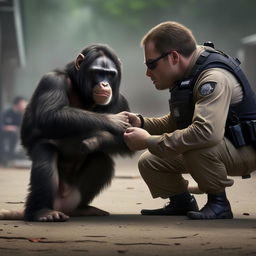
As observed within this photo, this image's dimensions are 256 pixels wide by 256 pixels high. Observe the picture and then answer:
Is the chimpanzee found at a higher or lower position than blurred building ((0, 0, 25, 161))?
lower

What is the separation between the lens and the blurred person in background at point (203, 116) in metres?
3.99

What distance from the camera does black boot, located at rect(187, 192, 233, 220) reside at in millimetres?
4137

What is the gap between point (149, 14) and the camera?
84.1 ft

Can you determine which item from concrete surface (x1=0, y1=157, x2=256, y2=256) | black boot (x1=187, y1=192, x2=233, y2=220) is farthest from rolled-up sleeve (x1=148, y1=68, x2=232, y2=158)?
concrete surface (x1=0, y1=157, x2=256, y2=256)

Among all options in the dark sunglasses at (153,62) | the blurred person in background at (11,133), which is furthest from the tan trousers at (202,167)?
the blurred person in background at (11,133)

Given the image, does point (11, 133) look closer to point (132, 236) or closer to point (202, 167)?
point (202, 167)

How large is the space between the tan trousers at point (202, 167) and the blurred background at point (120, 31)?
717 inches

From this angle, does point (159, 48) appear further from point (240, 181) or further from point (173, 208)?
point (240, 181)

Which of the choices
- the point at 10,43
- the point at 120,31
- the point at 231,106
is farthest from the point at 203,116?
the point at 120,31

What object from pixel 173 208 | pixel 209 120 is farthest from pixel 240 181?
pixel 209 120

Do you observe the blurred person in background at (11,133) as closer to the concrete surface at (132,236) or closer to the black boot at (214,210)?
the concrete surface at (132,236)

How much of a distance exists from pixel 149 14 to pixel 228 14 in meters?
3.01

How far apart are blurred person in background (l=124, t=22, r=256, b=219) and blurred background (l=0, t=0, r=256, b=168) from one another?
1840cm

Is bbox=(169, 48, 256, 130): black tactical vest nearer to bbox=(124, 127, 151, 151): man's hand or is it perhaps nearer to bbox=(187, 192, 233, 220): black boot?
bbox=(124, 127, 151, 151): man's hand
